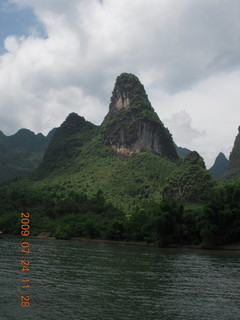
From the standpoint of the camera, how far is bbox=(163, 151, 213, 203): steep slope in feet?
299

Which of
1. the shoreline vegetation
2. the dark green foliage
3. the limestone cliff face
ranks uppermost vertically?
the limestone cliff face

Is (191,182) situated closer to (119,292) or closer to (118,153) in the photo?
(118,153)

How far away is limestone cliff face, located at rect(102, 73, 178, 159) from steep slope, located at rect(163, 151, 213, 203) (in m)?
43.4

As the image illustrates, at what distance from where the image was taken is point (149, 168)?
127562mm

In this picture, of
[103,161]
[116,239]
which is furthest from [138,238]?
[103,161]

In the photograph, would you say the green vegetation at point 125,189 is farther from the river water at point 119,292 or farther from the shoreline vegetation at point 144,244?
the river water at point 119,292

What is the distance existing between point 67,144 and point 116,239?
106 m

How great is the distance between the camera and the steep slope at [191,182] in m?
91.1

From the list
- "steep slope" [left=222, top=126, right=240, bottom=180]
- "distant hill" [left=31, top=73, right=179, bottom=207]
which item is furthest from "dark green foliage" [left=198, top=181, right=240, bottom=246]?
"steep slope" [left=222, top=126, right=240, bottom=180]

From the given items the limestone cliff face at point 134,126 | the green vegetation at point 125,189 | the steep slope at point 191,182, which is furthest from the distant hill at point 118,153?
the steep slope at point 191,182

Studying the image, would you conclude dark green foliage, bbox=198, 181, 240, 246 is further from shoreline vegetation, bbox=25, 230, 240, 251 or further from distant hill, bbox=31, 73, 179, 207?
distant hill, bbox=31, 73, 179, 207

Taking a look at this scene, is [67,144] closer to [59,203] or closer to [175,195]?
[59,203]

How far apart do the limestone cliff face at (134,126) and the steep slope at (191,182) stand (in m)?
43.4

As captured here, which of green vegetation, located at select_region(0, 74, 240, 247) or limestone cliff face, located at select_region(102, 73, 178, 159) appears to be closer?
green vegetation, located at select_region(0, 74, 240, 247)
